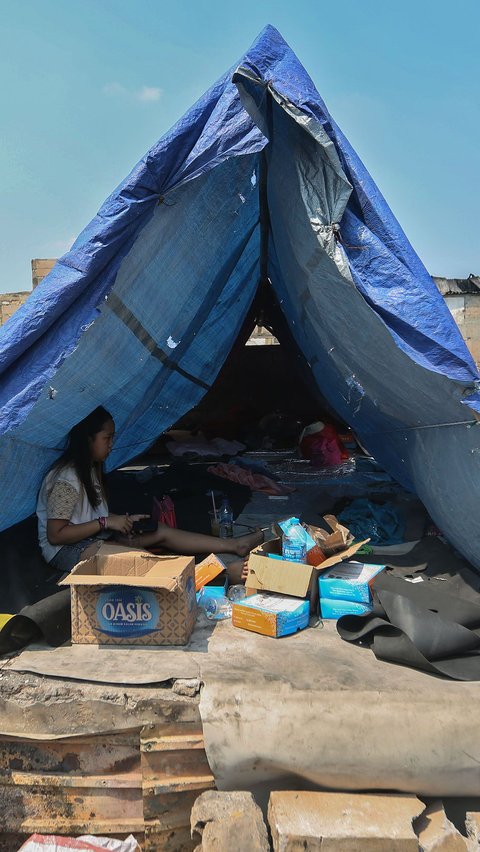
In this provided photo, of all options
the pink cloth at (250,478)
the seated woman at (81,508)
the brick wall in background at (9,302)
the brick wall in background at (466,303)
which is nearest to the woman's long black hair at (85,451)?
the seated woman at (81,508)

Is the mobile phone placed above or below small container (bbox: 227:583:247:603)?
above

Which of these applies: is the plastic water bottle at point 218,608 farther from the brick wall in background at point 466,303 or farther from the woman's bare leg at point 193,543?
the brick wall in background at point 466,303

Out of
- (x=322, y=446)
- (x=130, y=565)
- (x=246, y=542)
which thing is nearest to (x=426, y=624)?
(x=130, y=565)

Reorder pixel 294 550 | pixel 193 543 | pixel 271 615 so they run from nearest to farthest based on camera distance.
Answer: pixel 271 615, pixel 294 550, pixel 193 543

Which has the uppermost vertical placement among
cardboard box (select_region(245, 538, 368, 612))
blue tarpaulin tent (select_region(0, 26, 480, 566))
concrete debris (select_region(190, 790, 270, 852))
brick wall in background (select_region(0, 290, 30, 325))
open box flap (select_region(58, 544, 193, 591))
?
brick wall in background (select_region(0, 290, 30, 325))

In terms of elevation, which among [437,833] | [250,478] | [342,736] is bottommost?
[437,833]

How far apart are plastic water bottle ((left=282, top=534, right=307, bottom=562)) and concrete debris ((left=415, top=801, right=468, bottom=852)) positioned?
1.17 meters

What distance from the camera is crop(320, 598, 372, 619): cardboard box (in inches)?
97.0

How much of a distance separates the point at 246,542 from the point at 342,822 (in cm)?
187

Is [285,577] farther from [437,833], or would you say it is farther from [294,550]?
[437,833]

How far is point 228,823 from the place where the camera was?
61.1 inches

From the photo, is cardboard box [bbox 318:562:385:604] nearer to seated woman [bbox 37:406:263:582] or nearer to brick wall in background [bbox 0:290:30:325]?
seated woman [bbox 37:406:263:582]

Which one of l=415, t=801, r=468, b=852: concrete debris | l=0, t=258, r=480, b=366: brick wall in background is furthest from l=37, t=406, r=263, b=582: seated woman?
l=0, t=258, r=480, b=366: brick wall in background

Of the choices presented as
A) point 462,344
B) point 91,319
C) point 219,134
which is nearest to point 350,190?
point 219,134
